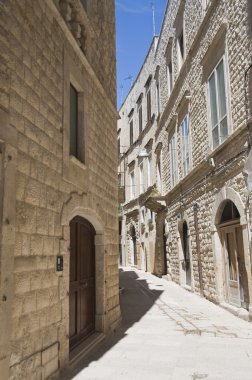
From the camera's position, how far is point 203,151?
413 inches

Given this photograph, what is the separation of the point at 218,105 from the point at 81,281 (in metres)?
5.57

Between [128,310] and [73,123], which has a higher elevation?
[73,123]

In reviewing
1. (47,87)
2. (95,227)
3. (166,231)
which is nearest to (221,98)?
(95,227)

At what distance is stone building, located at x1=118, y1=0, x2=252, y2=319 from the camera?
309 inches

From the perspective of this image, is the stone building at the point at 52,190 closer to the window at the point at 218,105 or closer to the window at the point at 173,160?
the window at the point at 218,105

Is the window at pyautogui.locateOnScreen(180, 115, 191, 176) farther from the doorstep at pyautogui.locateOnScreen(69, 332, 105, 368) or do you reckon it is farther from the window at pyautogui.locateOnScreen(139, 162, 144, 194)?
the window at pyautogui.locateOnScreen(139, 162, 144, 194)

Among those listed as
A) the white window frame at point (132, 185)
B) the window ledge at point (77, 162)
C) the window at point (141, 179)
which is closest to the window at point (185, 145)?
the window ledge at point (77, 162)

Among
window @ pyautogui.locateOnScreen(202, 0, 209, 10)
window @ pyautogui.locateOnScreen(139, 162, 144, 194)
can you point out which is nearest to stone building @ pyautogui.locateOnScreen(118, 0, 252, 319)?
window @ pyautogui.locateOnScreen(202, 0, 209, 10)

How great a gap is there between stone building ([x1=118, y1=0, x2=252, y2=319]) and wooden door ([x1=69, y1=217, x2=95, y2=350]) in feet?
10.4

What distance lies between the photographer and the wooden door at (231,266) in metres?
8.55

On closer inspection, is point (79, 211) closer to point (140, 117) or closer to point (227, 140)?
point (227, 140)

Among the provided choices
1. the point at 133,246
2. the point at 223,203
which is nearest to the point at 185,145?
the point at 223,203

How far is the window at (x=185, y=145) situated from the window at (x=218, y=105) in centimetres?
251

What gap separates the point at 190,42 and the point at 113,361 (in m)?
10.2
